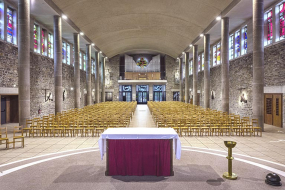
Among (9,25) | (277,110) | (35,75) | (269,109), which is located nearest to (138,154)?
(277,110)

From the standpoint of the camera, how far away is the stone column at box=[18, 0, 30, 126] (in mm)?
10781

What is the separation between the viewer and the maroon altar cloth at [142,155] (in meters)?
4.64

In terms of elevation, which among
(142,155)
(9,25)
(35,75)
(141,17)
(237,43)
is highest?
(141,17)

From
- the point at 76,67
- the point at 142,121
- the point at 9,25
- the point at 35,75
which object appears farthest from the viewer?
the point at 76,67

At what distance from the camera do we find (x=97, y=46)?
27734 millimetres

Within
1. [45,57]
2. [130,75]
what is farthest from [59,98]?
[130,75]

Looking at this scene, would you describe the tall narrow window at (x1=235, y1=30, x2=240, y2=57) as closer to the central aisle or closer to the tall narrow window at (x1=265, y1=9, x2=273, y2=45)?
the tall narrow window at (x1=265, y1=9, x2=273, y2=45)

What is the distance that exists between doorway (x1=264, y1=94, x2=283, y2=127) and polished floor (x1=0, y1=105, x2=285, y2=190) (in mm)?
5191

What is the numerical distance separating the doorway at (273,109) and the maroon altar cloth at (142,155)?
1068 centimetres

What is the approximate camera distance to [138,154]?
4.65 m

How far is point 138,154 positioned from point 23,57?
932 centimetres

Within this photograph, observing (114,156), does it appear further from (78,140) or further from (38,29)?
(38,29)

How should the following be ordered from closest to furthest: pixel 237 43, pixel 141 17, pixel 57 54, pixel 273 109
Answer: pixel 273 109
pixel 57 54
pixel 237 43
pixel 141 17

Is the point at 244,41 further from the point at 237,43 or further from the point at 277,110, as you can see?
the point at 277,110
